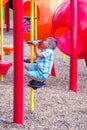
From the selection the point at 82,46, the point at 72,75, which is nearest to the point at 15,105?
the point at 72,75

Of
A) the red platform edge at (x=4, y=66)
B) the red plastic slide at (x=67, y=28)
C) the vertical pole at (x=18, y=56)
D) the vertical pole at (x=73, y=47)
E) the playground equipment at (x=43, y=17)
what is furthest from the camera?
the playground equipment at (x=43, y=17)

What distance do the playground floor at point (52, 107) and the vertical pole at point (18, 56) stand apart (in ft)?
0.76

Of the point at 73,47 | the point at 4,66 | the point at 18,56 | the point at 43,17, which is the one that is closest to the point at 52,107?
the point at 18,56

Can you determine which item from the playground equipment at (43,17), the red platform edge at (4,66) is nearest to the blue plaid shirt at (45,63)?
the red platform edge at (4,66)

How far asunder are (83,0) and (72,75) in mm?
1337

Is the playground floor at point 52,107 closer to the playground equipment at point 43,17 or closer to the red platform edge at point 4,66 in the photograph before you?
the red platform edge at point 4,66

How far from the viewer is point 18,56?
425 centimetres

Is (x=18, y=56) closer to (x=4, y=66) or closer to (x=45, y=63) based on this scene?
(x=45, y=63)

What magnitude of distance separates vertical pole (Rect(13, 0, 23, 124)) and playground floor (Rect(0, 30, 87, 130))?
0.23 meters

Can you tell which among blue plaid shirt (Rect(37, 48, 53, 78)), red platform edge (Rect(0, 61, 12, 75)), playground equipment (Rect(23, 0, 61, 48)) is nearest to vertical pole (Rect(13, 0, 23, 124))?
blue plaid shirt (Rect(37, 48, 53, 78))

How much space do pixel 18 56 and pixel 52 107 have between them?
120 cm

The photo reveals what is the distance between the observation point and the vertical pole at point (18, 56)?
4.18 metres

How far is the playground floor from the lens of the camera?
4457 millimetres

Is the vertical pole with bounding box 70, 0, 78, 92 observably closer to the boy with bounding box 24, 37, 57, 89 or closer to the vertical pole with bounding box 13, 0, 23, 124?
the boy with bounding box 24, 37, 57, 89
